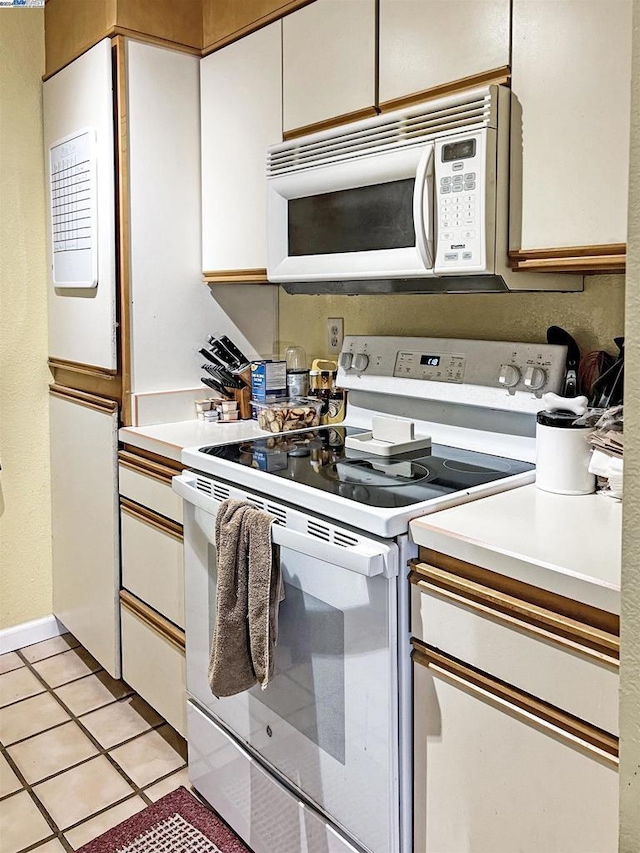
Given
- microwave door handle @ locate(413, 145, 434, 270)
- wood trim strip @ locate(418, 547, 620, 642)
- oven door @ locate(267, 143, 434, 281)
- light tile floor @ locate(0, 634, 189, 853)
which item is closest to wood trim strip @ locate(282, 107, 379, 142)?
oven door @ locate(267, 143, 434, 281)

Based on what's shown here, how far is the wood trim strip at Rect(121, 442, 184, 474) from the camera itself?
2.03m

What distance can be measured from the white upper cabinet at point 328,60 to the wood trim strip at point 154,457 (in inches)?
37.8

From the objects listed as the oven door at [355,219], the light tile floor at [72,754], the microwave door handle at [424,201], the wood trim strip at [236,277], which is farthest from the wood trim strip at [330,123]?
the light tile floor at [72,754]

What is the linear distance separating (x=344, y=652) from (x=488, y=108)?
1104mm

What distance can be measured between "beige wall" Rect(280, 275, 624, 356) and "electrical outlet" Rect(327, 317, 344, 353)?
2 cm

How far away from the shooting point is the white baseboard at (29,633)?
9.06ft

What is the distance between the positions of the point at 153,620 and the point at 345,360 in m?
0.96

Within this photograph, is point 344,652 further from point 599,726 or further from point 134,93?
point 134,93

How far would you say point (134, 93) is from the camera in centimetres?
220

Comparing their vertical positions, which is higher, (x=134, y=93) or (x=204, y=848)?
(x=134, y=93)

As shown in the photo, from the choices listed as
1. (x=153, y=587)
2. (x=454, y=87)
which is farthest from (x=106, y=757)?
(x=454, y=87)

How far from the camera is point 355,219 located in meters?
1.82

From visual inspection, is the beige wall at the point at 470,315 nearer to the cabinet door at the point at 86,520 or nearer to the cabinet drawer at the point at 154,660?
the cabinet door at the point at 86,520

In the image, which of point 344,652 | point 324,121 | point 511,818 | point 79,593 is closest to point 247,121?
point 324,121
